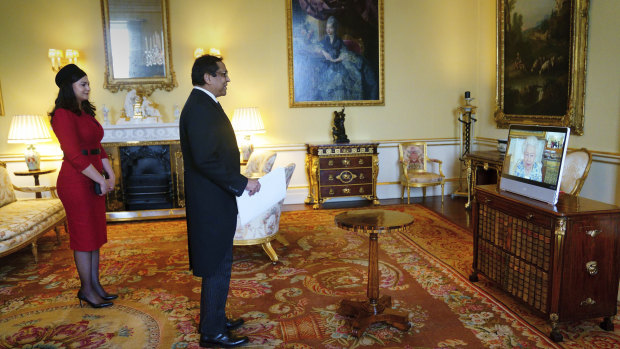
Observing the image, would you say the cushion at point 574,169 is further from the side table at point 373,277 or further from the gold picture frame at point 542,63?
the side table at point 373,277

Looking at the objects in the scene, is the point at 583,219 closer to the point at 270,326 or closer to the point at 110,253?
the point at 270,326

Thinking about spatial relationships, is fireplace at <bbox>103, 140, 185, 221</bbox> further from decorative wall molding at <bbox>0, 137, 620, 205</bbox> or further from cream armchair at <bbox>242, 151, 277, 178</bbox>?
cream armchair at <bbox>242, 151, 277, 178</bbox>

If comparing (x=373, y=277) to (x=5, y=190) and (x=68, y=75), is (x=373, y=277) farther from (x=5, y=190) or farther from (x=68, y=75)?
(x=5, y=190)

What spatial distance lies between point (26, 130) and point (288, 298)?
4.75m

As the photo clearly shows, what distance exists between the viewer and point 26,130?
6.09 meters

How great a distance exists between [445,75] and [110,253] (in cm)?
581

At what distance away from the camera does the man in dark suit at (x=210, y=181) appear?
2.46 meters

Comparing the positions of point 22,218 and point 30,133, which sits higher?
point 30,133

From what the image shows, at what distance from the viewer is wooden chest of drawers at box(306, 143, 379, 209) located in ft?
22.6

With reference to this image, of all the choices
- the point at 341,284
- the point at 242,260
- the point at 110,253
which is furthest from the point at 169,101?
the point at 341,284

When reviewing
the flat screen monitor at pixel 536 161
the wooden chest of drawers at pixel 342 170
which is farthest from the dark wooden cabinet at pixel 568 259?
the wooden chest of drawers at pixel 342 170

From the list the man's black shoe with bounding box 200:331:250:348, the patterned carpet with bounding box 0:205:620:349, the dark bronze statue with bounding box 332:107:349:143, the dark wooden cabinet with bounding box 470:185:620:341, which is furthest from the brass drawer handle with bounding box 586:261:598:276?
the dark bronze statue with bounding box 332:107:349:143

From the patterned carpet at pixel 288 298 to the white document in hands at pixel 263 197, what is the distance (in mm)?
843

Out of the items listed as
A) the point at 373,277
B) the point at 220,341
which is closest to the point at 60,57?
the point at 220,341
